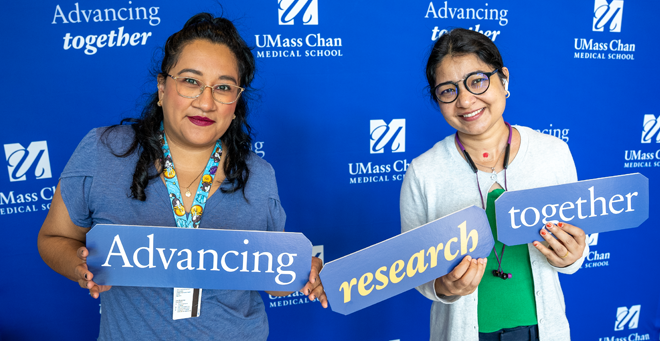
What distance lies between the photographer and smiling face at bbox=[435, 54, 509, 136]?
1193 mm

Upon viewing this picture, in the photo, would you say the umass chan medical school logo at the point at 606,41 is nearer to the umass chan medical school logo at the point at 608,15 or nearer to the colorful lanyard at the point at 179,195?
the umass chan medical school logo at the point at 608,15

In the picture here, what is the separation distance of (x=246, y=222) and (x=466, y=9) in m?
1.91

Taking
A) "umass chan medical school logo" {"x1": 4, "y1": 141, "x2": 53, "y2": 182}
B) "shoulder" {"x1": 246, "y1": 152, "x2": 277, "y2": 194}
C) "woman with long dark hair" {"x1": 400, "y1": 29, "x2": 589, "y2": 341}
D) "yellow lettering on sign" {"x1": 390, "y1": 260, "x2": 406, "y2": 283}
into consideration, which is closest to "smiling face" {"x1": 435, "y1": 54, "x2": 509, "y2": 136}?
"woman with long dark hair" {"x1": 400, "y1": 29, "x2": 589, "y2": 341}

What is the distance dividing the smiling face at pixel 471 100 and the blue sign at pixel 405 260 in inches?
11.6

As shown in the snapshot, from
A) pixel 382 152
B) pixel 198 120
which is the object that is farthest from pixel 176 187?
pixel 382 152

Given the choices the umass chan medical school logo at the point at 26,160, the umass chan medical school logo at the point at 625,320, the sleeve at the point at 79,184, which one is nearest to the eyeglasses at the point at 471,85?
the sleeve at the point at 79,184

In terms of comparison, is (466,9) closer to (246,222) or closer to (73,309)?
(246,222)

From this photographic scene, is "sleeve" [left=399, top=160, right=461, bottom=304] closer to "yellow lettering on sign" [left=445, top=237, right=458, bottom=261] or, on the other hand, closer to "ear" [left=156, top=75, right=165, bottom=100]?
"yellow lettering on sign" [left=445, top=237, right=458, bottom=261]

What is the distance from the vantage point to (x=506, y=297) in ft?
3.91

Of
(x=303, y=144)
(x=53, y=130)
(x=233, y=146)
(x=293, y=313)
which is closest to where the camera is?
(x=233, y=146)

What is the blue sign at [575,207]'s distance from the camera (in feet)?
3.59

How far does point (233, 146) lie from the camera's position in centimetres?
125

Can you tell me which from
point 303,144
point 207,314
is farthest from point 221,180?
point 303,144

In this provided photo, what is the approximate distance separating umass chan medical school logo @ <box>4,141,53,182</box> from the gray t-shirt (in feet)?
3.79
